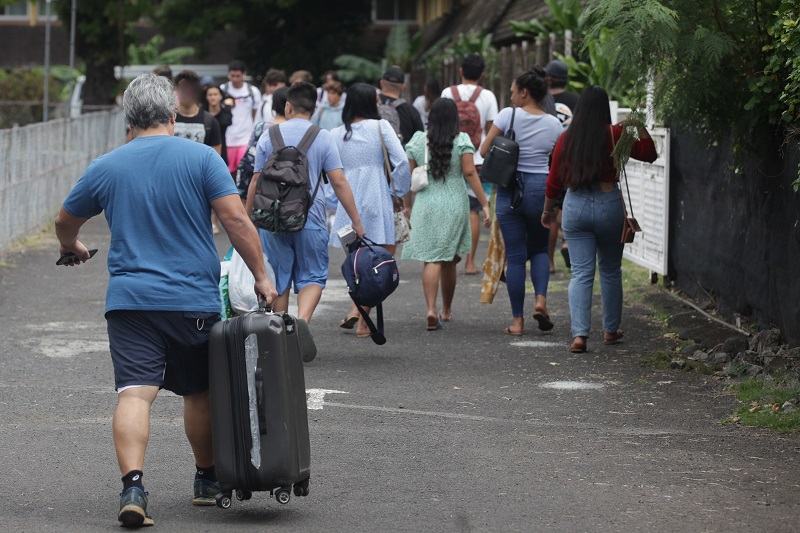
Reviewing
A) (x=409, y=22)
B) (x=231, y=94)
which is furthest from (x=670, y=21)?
(x=409, y=22)

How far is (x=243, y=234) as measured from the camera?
5242 mm

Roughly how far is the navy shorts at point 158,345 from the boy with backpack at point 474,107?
7.55m

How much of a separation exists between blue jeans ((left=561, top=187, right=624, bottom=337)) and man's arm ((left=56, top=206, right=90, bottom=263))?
168 inches

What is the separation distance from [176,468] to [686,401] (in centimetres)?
304

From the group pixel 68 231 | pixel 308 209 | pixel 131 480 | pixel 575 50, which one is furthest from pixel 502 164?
pixel 575 50

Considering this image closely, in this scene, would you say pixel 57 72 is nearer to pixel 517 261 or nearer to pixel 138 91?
pixel 517 261

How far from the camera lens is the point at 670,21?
729 centimetres

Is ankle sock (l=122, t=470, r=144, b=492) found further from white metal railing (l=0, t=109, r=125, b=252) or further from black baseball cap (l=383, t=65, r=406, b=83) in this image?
white metal railing (l=0, t=109, r=125, b=252)

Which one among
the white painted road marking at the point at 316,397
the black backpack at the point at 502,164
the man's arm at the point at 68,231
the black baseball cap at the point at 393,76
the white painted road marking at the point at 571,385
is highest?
the black baseball cap at the point at 393,76

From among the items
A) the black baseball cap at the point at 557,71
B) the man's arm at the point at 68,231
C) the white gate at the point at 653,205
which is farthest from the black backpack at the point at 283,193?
the black baseball cap at the point at 557,71

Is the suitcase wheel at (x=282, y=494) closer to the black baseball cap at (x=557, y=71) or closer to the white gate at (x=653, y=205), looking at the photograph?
the white gate at (x=653, y=205)

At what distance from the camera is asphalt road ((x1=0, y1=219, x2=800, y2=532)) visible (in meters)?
5.25

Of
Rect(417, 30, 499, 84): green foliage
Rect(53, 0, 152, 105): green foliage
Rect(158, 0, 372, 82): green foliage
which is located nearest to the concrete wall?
Rect(417, 30, 499, 84): green foliage

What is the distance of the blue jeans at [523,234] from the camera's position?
9.83 m
